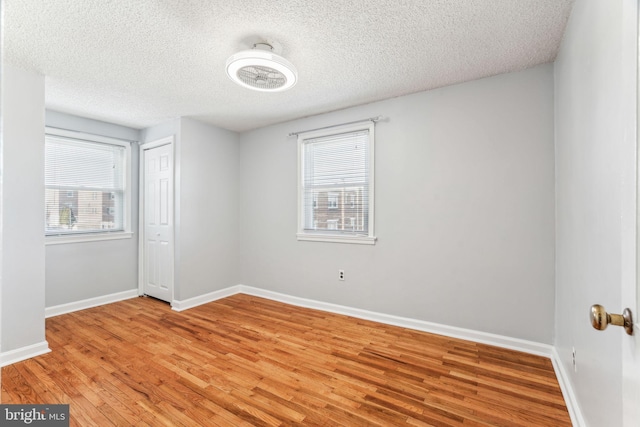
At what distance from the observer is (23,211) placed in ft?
9.04

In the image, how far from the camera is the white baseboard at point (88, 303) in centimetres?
379

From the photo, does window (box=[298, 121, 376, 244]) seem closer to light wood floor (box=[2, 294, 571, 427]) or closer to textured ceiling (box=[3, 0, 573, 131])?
textured ceiling (box=[3, 0, 573, 131])

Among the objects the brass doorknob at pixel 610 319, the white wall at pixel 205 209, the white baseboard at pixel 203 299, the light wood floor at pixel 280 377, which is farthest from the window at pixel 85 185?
the brass doorknob at pixel 610 319

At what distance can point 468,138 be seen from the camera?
3053 mm

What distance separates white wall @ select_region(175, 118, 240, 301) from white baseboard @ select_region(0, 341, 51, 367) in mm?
1390

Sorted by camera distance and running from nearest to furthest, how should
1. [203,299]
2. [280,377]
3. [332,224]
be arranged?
[280,377] → [332,224] → [203,299]

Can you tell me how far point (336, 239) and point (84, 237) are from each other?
3214mm

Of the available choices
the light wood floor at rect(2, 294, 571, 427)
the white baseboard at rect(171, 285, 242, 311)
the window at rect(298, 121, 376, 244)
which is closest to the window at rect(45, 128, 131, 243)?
the light wood floor at rect(2, 294, 571, 427)

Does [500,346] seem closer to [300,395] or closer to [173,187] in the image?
[300,395]

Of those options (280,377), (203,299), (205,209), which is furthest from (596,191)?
(203,299)

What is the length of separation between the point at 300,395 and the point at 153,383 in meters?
1.11

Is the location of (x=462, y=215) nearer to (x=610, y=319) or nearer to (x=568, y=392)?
(x=568, y=392)

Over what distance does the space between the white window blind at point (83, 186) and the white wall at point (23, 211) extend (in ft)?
3.90

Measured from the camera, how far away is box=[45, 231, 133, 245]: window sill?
3807 mm
